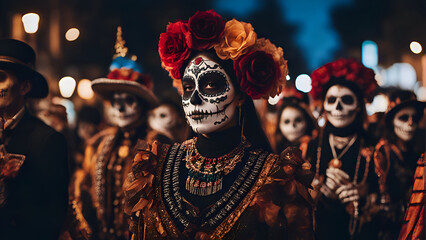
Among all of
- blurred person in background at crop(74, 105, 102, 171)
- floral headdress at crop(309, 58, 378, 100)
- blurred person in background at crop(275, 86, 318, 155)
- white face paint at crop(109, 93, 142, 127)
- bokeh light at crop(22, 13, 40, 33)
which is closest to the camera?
bokeh light at crop(22, 13, 40, 33)

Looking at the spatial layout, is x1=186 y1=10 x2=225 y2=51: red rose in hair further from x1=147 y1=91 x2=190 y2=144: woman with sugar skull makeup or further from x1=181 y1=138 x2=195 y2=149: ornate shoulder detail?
x1=147 y1=91 x2=190 y2=144: woman with sugar skull makeup

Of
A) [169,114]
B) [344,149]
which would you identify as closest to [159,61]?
[169,114]

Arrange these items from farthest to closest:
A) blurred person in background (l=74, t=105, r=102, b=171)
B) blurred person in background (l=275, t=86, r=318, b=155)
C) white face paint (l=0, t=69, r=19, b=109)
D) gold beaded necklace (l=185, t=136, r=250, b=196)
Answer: blurred person in background (l=74, t=105, r=102, b=171) → blurred person in background (l=275, t=86, r=318, b=155) → white face paint (l=0, t=69, r=19, b=109) → gold beaded necklace (l=185, t=136, r=250, b=196)

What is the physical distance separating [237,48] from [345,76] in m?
2.27

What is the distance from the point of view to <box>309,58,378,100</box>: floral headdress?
228 inches

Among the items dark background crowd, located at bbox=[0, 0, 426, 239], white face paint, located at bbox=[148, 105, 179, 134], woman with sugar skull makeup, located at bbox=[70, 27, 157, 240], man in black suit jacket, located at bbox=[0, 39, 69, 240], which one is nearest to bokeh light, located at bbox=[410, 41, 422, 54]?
dark background crowd, located at bbox=[0, 0, 426, 239]

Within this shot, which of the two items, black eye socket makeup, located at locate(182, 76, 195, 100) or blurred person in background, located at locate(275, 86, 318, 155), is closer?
black eye socket makeup, located at locate(182, 76, 195, 100)

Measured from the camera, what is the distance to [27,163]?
4383mm

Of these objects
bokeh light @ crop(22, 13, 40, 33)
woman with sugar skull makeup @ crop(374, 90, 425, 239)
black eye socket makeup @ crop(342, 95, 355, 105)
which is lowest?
woman with sugar skull makeup @ crop(374, 90, 425, 239)

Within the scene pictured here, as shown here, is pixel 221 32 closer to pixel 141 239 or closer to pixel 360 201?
pixel 141 239

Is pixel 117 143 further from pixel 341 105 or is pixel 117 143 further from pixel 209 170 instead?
pixel 209 170

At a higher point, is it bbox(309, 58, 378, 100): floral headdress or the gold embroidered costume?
bbox(309, 58, 378, 100): floral headdress

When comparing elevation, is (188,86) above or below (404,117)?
above

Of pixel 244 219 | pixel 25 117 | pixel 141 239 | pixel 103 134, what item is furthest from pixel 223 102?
pixel 103 134
